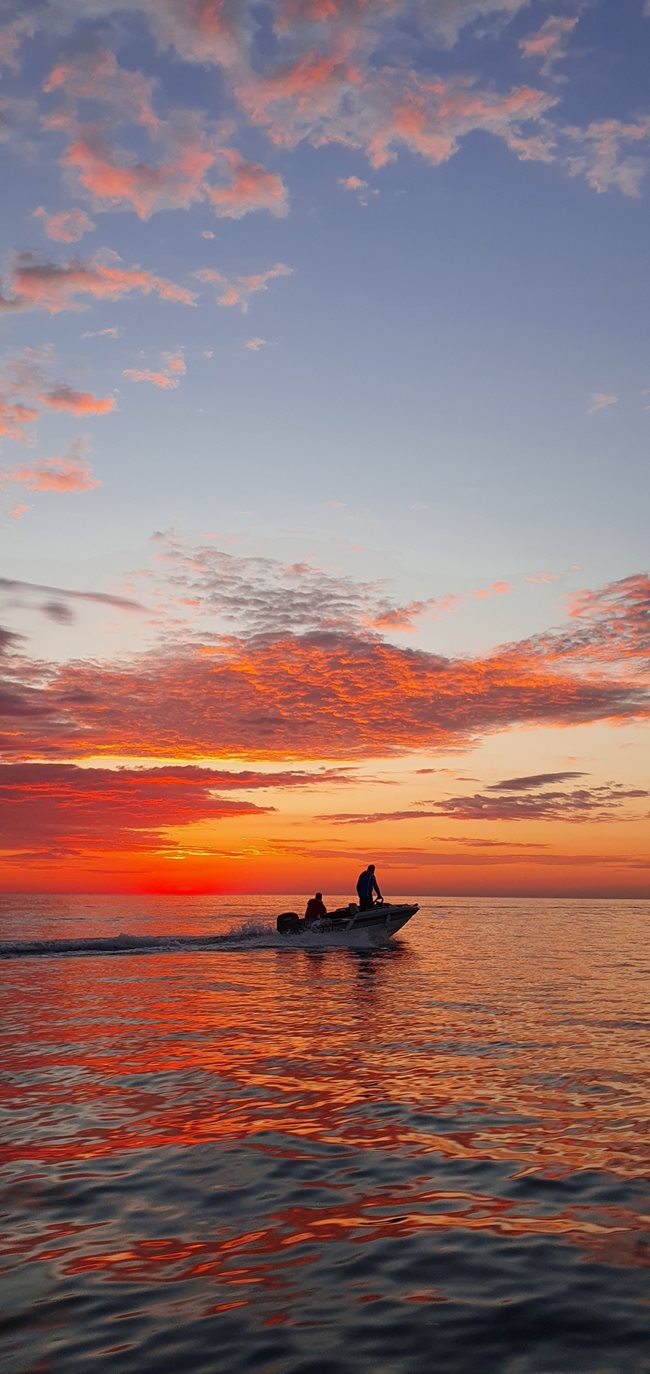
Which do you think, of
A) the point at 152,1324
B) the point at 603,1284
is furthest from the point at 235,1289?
the point at 603,1284

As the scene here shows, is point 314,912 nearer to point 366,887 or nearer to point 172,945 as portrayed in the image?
point 366,887

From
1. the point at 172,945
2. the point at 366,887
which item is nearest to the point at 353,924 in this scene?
the point at 366,887

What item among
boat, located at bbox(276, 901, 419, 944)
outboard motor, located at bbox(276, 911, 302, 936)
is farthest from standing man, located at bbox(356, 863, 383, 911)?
outboard motor, located at bbox(276, 911, 302, 936)

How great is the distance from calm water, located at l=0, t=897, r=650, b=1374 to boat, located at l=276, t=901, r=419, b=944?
22881 millimetres

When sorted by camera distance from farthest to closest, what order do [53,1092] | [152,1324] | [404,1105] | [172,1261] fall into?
[53,1092] → [404,1105] → [172,1261] → [152,1324]

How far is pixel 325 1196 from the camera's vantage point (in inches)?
331

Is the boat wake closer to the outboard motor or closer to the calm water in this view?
the outboard motor

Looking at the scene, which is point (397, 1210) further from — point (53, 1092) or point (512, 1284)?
point (53, 1092)

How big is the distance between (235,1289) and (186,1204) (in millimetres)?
2030

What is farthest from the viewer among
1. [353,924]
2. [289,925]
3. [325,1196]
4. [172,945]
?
[172,945]

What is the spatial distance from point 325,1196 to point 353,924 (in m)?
34.3

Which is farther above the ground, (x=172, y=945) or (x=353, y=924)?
(x=353, y=924)

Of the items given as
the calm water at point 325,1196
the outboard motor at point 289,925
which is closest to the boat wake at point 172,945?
the outboard motor at point 289,925

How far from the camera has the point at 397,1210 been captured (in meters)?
7.93
